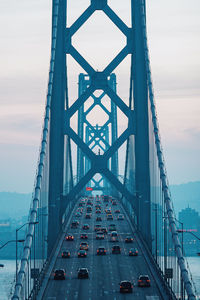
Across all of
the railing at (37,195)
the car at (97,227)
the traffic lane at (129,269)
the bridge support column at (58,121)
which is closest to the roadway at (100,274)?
the traffic lane at (129,269)

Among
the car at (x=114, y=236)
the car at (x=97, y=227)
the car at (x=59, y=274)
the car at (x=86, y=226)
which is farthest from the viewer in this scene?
the car at (x=86, y=226)

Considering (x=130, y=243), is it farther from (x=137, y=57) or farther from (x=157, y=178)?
(x=137, y=57)

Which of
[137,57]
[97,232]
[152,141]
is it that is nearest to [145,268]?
[152,141]

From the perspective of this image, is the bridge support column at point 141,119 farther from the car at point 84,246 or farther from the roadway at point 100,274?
the car at point 84,246

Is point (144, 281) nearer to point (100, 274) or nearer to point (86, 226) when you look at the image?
point (100, 274)

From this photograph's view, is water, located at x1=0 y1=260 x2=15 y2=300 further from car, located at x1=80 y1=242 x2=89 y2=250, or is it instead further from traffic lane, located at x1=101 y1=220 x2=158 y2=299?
traffic lane, located at x1=101 y1=220 x2=158 y2=299

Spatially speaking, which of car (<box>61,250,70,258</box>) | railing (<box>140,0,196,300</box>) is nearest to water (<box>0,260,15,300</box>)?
car (<box>61,250,70,258</box>)
